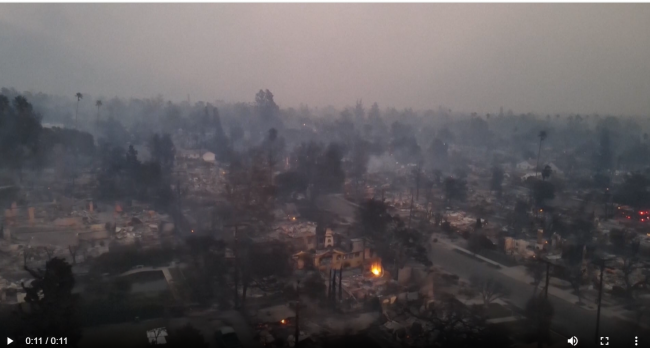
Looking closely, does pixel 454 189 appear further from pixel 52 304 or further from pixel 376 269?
pixel 52 304

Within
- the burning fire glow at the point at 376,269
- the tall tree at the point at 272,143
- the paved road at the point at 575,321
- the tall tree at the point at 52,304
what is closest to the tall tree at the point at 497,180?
the paved road at the point at 575,321

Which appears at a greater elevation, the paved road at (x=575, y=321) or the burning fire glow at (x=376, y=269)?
the burning fire glow at (x=376, y=269)

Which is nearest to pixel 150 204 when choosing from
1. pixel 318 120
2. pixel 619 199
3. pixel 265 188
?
pixel 265 188

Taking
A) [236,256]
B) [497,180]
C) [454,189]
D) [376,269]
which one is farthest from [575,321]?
[236,256]

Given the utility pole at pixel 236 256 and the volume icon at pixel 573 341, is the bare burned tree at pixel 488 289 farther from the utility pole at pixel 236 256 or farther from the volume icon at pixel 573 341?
the utility pole at pixel 236 256

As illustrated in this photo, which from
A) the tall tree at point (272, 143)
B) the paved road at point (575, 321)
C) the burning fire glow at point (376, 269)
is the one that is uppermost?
the tall tree at point (272, 143)

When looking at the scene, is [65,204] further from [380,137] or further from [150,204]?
[380,137]
